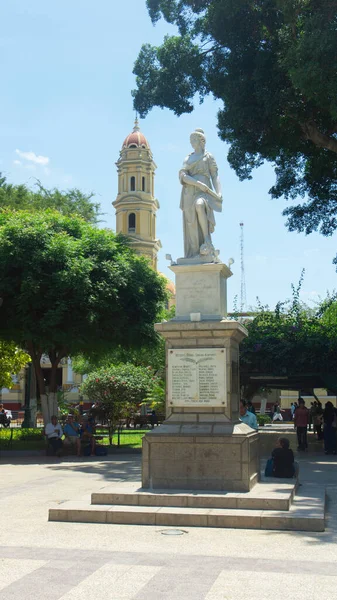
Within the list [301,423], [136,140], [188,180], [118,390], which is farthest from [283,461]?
[136,140]

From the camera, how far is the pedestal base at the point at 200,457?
33.3 ft

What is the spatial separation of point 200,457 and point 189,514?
1364mm

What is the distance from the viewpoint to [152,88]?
21.3 m

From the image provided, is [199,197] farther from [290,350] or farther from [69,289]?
[290,350]

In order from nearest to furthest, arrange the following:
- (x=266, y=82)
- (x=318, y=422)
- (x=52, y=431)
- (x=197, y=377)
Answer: (x=197, y=377) < (x=266, y=82) < (x=52, y=431) < (x=318, y=422)

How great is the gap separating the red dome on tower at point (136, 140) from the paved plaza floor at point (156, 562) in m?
62.9

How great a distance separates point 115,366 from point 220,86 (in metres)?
23.0

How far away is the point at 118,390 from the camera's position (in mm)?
35188

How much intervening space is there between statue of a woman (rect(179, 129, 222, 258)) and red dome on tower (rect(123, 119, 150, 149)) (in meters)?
59.7

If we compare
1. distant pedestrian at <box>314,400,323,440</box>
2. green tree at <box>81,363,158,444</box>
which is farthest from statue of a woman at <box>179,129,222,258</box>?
green tree at <box>81,363,158,444</box>

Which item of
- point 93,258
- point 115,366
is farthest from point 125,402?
point 93,258

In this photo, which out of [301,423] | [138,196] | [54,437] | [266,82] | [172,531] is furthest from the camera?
[138,196]

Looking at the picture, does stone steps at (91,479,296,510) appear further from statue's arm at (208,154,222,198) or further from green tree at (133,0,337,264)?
green tree at (133,0,337,264)

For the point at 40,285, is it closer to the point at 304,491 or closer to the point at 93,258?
the point at 93,258
